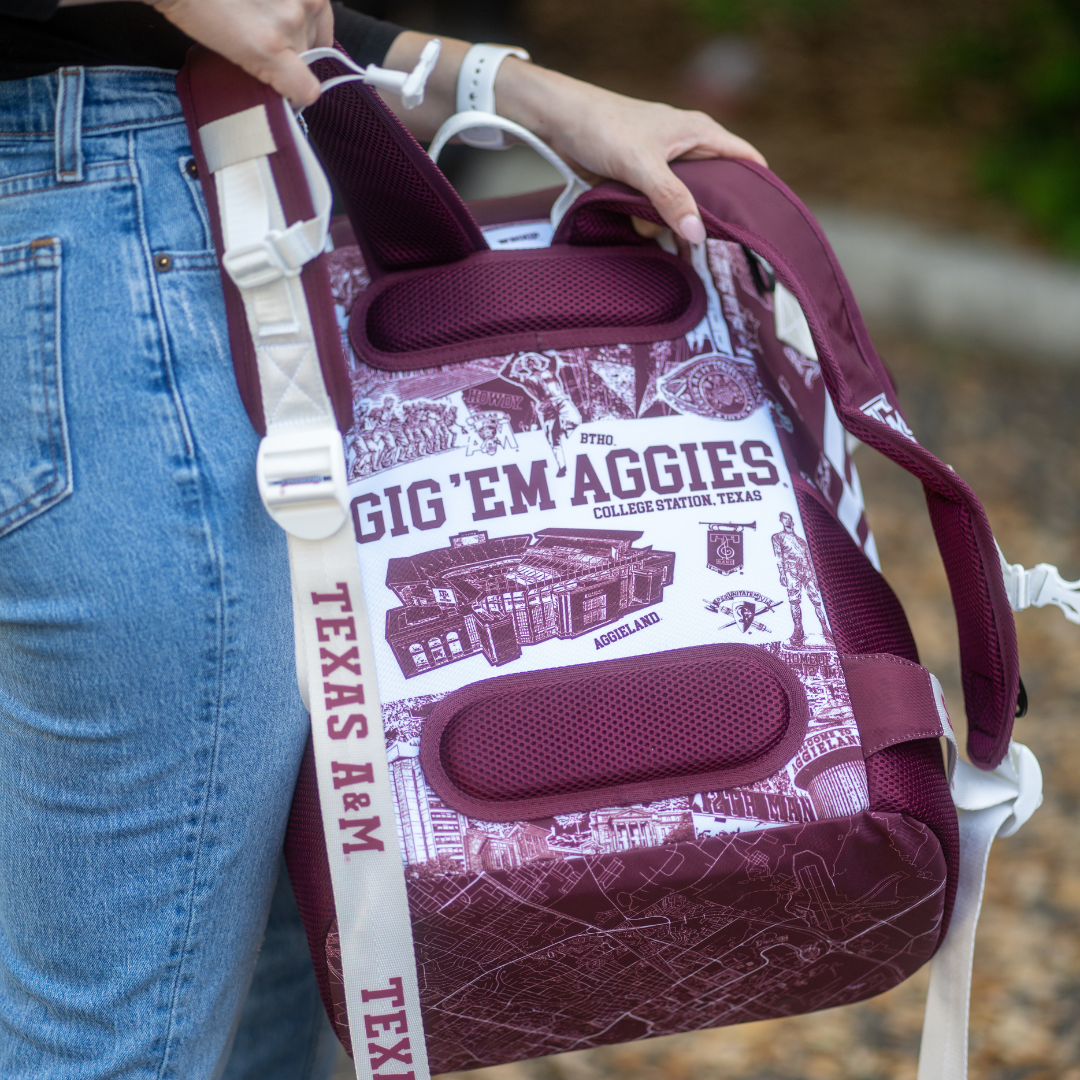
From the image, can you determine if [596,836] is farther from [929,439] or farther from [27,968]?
[929,439]

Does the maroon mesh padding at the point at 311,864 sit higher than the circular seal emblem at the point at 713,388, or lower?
lower

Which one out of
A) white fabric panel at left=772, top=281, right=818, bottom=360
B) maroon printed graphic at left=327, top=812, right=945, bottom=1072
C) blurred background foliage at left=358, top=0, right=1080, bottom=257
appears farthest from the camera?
blurred background foliage at left=358, top=0, right=1080, bottom=257

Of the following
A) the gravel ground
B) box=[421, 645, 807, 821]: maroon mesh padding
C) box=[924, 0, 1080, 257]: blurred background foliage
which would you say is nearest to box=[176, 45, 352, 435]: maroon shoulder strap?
box=[421, 645, 807, 821]: maroon mesh padding

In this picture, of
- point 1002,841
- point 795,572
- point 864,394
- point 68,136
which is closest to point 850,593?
point 795,572

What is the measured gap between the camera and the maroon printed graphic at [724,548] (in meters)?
0.94

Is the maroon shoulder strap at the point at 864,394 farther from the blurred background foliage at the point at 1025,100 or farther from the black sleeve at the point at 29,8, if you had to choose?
the blurred background foliage at the point at 1025,100

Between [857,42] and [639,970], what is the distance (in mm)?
5587

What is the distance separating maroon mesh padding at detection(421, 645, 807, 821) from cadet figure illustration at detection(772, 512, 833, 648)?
0.08 m

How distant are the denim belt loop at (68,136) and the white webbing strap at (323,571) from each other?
9 cm

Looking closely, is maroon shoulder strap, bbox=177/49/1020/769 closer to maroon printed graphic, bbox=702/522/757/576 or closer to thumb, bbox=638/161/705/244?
thumb, bbox=638/161/705/244

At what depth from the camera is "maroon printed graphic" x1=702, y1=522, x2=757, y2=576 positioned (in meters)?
0.94

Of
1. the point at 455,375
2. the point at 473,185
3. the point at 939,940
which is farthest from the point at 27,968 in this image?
the point at 473,185

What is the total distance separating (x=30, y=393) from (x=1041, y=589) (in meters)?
0.84

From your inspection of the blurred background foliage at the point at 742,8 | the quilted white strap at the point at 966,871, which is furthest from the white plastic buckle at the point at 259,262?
the blurred background foliage at the point at 742,8
